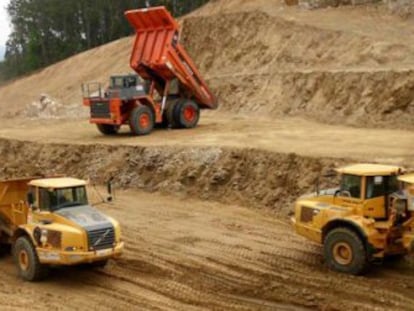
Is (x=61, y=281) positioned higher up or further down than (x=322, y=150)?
further down

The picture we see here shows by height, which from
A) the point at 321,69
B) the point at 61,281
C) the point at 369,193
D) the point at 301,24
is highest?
the point at 301,24

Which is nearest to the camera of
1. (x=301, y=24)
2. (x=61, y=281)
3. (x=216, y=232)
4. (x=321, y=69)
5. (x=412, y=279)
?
(x=412, y=279)

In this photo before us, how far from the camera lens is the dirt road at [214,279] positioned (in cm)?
1100

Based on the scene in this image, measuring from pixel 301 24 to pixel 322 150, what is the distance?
1497 centimetres

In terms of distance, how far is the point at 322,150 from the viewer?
707 inches

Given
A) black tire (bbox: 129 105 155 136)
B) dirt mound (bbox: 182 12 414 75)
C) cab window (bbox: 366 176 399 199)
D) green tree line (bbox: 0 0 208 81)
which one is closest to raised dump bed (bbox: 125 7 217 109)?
black tire (bbox: 129 105 155 136)

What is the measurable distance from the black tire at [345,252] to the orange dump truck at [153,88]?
1262 cm

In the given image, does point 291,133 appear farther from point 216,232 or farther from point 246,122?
point 216,232

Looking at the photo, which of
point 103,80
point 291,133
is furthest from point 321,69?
point 103,80

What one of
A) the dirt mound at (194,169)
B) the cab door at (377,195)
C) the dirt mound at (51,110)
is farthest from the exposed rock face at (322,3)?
the cab door at (377,195)

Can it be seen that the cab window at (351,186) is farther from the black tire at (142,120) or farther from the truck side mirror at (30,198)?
the black tire at (142,120)

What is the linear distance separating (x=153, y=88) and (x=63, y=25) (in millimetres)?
48122

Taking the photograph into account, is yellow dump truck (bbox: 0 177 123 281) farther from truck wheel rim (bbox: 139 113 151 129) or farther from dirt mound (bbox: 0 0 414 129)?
dirt mound (bbox: 0 0 414 129)

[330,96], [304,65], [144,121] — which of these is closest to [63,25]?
[304,65]
